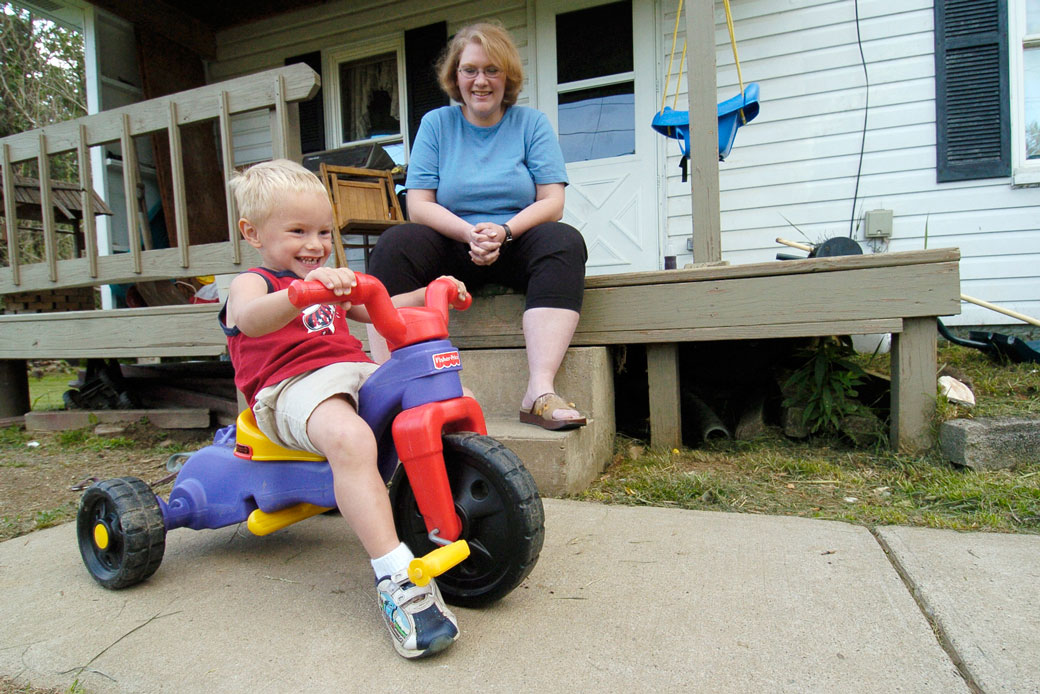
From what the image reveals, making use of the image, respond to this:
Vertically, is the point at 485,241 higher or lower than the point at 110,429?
higher

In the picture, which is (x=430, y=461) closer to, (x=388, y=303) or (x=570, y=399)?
(x=388, y=303)

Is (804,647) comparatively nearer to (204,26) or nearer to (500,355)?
(500,355)

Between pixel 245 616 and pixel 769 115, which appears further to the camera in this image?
pixel 769 115

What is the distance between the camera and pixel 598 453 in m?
2.42

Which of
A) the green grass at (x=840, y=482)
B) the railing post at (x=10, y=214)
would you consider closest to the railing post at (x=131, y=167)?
the railing post at (x=10, y=214)

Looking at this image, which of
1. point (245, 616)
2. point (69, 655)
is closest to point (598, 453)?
point (245, 616)

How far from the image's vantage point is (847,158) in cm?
461

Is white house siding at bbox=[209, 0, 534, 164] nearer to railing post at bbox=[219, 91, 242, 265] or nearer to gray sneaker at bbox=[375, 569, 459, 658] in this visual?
railing post at bbox=[219, 91, 242, 265]

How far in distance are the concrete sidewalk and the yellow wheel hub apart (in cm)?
11

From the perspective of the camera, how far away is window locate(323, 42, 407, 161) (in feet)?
19.6

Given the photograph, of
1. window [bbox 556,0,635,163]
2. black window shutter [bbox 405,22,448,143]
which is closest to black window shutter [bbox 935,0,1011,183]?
window [bbox 556,0,635,163]

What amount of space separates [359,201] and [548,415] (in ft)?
11.0

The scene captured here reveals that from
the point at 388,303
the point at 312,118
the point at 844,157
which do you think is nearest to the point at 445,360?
the point at 388,303

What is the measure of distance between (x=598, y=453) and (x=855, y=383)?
3.75ft
